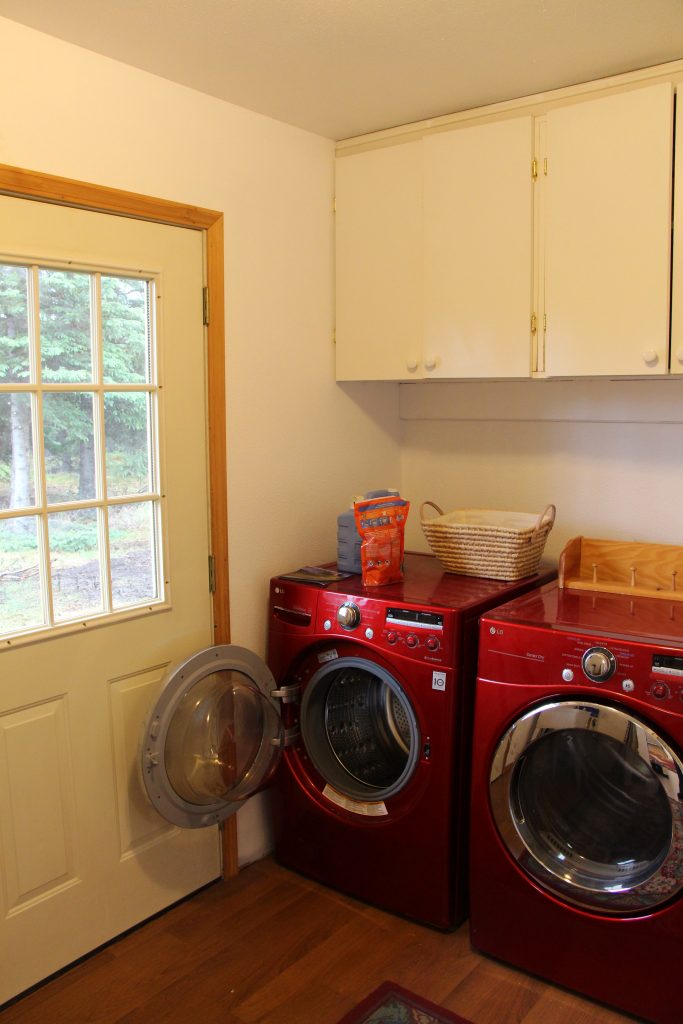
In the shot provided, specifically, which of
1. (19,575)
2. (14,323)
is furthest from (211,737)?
(14,323)

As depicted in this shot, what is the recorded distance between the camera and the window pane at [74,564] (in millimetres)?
2166

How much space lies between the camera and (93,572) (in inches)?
88.7

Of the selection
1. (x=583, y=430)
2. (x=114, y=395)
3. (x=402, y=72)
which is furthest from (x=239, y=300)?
(x=583, y=430)

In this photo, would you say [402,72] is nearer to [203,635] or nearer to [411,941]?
[203,635]

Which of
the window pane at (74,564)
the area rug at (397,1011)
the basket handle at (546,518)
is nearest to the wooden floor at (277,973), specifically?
the area rug at (397,1011)

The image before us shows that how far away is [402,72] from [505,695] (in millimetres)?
1597

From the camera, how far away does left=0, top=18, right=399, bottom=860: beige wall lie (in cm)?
209

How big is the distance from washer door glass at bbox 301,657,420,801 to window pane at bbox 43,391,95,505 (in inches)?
33.9

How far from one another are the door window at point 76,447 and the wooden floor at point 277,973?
90 cm

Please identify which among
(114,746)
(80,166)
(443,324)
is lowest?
(114,746)

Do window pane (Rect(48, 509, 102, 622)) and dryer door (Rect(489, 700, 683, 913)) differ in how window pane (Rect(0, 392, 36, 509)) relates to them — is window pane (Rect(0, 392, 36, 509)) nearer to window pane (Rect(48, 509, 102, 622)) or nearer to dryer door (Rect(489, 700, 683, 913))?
window pane (Rect(48, 509, 102, 622))

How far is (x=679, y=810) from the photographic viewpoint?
193cm

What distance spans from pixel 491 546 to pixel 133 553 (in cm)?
102

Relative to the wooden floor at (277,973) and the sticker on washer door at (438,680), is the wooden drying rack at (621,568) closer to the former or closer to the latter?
the sticker on washer door at (438,680)
